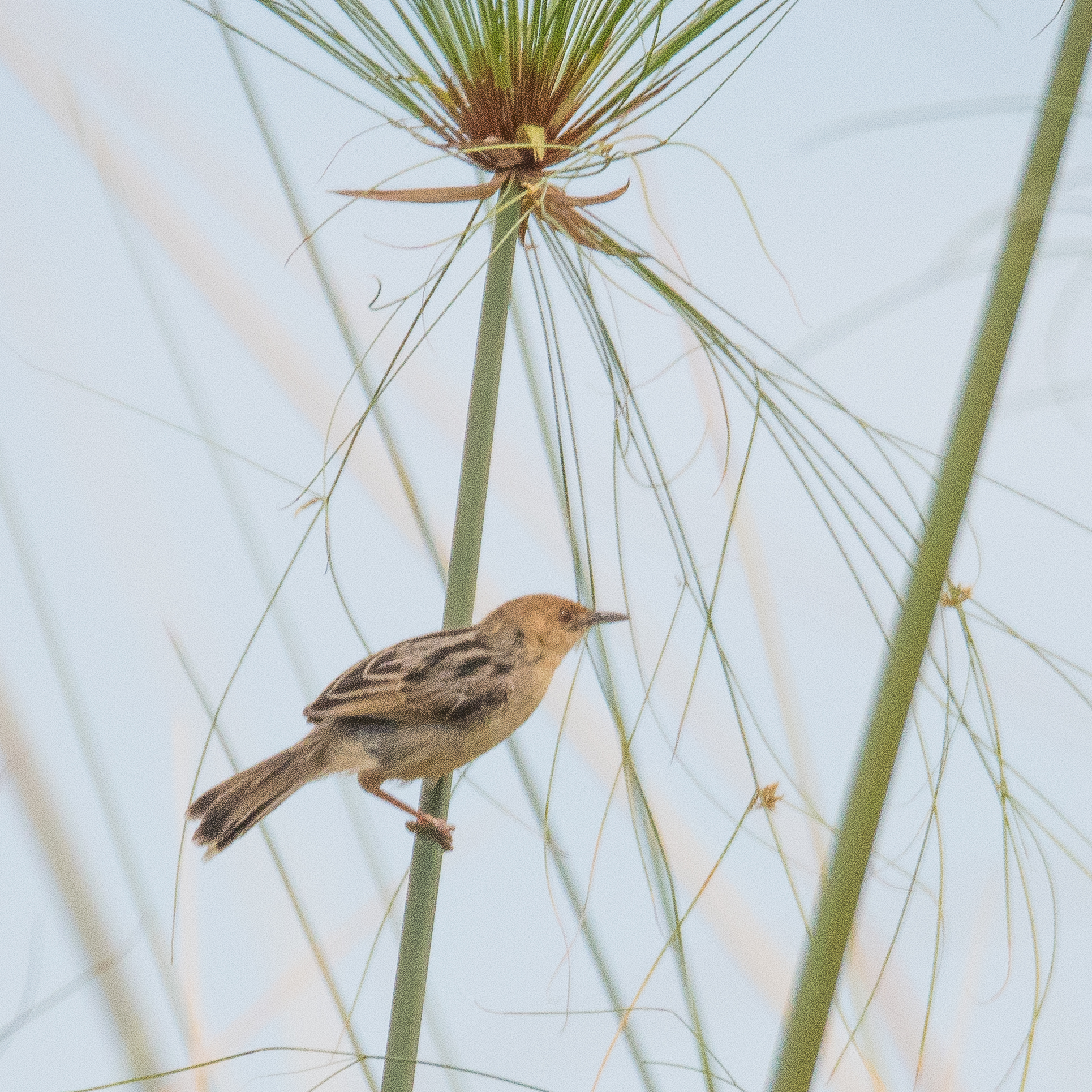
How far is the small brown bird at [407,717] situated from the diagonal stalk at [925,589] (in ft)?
2.12

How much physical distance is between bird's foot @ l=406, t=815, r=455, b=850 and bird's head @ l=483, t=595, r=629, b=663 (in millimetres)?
412

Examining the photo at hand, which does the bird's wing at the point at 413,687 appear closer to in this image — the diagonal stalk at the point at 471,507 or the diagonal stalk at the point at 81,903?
the diagonal stalk at the point at 471,507

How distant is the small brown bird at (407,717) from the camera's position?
150cm

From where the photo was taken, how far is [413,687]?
1.57 m

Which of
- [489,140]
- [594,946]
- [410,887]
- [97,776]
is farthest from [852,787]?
[97,776]

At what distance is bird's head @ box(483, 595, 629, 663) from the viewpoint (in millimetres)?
1798

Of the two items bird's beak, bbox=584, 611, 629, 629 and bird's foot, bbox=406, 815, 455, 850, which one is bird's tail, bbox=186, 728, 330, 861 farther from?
bird's beak, bbox=584, 611, 629, 629

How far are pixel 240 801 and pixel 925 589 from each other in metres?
0.90

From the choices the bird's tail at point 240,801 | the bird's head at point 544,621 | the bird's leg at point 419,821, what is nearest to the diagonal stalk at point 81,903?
the bird's tail at point 240,801

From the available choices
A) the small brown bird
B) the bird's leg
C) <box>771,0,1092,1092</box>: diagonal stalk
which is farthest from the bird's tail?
<box>771,0,1092,1092</box>: diagonal stalk

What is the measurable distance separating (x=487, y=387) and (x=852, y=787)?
2.05ft

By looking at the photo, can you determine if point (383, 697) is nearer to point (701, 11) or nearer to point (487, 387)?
point (487, 387)

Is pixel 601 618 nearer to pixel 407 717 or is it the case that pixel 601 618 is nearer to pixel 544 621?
pixel 544 621

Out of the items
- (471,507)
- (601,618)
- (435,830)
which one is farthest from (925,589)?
(601,618)
